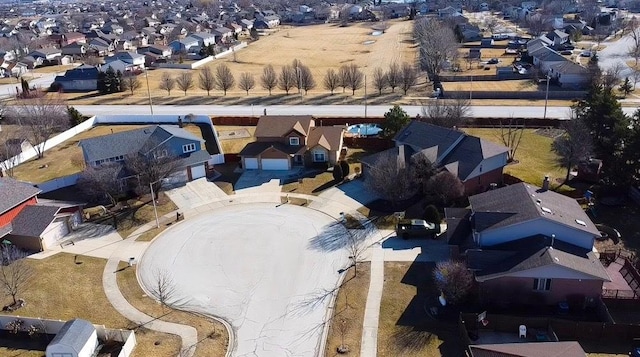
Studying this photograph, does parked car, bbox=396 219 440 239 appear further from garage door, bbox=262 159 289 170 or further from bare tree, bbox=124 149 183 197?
bare tree, bbox=124 149 183 197

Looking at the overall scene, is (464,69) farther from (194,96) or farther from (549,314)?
(549,314)

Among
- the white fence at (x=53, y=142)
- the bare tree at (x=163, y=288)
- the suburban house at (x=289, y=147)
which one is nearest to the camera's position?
the bare tree at (x=163, y=288)

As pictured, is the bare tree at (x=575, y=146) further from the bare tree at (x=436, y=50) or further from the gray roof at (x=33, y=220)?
the bare tree at (x=436, y=50)

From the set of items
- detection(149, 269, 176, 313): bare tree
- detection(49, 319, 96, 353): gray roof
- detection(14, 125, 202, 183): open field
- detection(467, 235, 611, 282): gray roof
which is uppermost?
detection(467, 235, 611, 282): gray roof

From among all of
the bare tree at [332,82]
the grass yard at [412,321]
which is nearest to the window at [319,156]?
→ the grass yard at [412,321]

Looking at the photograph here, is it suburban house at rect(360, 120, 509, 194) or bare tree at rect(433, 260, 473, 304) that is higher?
suburban house at rect(360, 120, 509, 194)

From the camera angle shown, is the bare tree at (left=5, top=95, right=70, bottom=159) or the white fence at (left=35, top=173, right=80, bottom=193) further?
the bare tree at (left=5, top=95, right=70, bottom=159)

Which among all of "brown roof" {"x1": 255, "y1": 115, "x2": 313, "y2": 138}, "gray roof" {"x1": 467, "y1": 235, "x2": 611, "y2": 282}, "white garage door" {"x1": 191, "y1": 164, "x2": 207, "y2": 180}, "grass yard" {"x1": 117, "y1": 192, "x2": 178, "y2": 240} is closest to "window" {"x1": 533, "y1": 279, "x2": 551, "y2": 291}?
"gray roof" {"x1": 467, "y1": 235, "x2": 611, "y2": 282}
